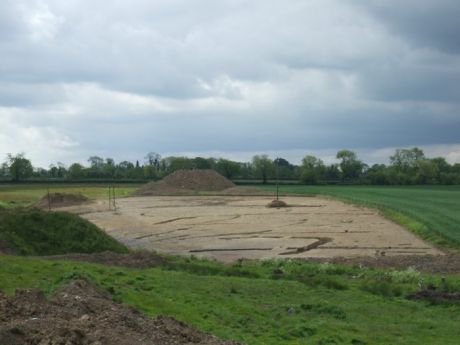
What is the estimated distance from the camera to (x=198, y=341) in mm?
9352

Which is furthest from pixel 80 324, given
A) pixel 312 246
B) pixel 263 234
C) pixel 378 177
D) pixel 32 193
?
pixel 378 177

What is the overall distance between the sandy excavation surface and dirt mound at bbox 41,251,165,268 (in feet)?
23.2

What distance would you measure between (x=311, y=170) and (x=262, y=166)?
70.6ft

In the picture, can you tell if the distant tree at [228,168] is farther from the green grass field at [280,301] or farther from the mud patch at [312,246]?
the green grass field at [280,301]

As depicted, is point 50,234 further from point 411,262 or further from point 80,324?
point 80,324

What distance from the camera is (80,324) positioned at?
27.7 feet

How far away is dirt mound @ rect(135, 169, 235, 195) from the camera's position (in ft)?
367

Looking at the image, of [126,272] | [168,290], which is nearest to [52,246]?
[126,272]

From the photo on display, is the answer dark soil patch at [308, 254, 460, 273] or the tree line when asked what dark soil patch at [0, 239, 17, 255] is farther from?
the tree line

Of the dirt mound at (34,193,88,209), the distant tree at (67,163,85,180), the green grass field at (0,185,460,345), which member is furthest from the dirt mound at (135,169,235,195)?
the green grass field at (0,185,460,345)

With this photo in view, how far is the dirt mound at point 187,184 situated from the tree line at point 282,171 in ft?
126

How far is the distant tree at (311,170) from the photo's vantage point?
16312 centimetres

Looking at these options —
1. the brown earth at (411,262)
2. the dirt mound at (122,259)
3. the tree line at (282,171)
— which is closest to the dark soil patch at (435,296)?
the brown earth at (411,262)

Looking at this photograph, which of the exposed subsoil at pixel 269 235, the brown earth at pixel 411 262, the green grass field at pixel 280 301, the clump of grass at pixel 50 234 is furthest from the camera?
the exposed subsoil at pixel 269 235
